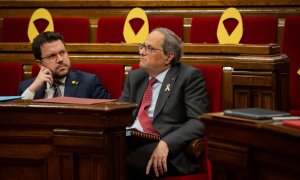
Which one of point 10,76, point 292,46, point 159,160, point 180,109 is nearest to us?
point 159,160

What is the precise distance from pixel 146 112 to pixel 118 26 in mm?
736

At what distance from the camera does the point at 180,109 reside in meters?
1.61

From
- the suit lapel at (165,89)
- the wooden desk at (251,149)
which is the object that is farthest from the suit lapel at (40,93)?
the wooden desk at (251,149)

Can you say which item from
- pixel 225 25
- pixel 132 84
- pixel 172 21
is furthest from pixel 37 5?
pixel 132 84

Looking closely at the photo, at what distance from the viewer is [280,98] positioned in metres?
1.60

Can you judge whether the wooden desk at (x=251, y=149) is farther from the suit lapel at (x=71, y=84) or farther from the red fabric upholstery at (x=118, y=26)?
the red fabric upholstery at (x=118, y=26)

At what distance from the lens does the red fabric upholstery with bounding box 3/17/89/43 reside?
2.39m

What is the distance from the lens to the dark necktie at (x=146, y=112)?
1628 millimetres

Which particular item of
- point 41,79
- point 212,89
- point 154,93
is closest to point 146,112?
point 154,93

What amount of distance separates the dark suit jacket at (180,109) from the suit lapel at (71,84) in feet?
0.62

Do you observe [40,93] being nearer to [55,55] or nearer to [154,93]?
[55,55]

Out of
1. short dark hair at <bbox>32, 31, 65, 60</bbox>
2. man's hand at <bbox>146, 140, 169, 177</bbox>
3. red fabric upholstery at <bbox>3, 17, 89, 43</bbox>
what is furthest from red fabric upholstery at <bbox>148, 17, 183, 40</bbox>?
man's hand at <bbox>146, 140, 169, 177</bbox>

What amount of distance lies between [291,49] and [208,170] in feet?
2.19

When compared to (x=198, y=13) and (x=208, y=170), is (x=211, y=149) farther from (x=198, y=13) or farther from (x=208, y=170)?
(x=198, y=13)
